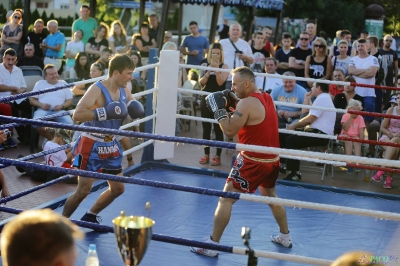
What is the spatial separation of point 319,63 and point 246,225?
4009 mm

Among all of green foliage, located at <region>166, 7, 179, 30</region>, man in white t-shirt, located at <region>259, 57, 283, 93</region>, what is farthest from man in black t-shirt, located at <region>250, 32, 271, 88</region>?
green foliage, located at <region>166, 7, 179, 30</region>

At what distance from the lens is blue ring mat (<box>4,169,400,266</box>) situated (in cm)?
473

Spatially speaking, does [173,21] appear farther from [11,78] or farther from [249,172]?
[249,172]

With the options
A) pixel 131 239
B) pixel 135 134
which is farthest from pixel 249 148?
pixel 131 239

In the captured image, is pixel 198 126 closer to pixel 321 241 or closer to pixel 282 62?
pixel 282 62

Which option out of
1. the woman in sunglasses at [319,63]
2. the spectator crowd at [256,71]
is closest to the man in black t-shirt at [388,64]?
the spectator crowd at [256,71]

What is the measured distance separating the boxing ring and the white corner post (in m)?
0.01

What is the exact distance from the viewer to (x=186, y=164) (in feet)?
26.6

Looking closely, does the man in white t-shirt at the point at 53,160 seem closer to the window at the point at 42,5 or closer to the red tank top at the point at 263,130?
the red tank top at the point at 263,130

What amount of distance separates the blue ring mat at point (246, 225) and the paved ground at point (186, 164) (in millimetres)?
594

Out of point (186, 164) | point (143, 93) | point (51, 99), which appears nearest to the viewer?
point (143, 93)

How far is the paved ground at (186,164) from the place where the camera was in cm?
631

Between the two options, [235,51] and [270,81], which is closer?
[270,81]

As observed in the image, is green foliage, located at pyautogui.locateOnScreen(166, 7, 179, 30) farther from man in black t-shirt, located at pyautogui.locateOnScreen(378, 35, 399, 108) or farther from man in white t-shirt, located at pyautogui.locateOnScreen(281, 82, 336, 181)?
man in white t-shirt, located at pyautogui.locateOnScreen(281, 82, 336, 181)
